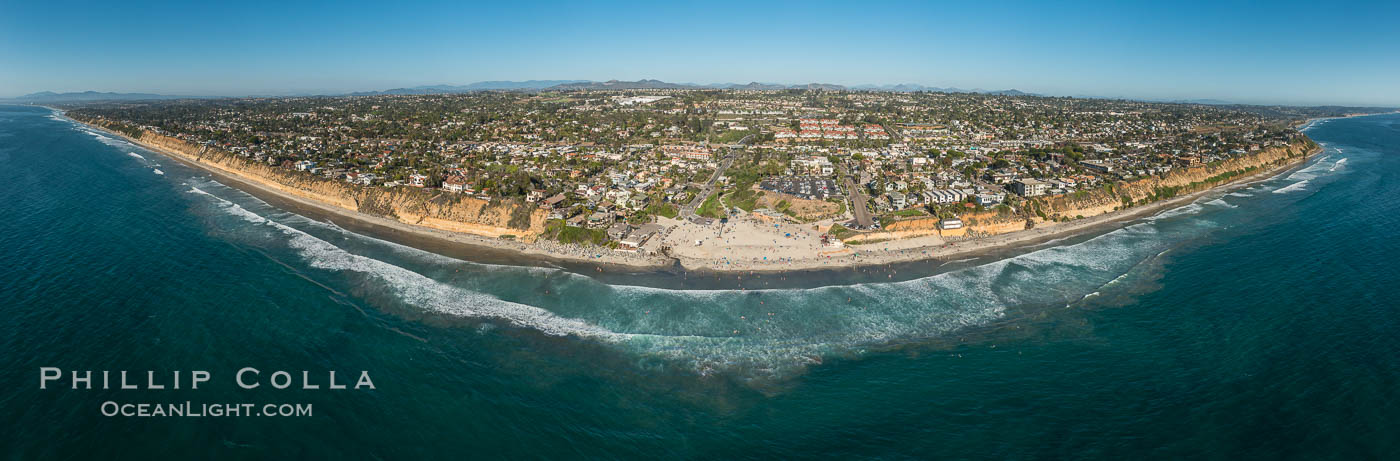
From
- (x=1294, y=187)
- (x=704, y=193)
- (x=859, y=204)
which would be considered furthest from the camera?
(x=1294, y=187)

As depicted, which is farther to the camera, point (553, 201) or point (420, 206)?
point (553, 201)

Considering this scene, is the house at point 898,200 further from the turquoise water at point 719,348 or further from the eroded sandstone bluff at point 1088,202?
the turquoise water at point 719,348

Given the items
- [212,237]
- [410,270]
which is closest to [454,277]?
[410,270]

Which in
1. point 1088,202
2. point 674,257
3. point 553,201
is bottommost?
point 674,257

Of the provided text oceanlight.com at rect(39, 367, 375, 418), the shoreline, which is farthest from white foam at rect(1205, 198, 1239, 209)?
text oceanlight.com at rect(39, 367, 375, 418)

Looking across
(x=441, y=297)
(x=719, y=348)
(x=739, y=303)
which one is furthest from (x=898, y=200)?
(x=441, y=297)

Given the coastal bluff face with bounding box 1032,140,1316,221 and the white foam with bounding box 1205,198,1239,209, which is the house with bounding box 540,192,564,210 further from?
the white foam with bounding box 1205,198,1239,209

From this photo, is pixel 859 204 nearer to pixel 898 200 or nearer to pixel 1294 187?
pixel 898 200

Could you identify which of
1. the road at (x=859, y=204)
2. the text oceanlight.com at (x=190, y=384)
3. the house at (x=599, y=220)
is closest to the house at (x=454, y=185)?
the house at (x=599, y=220)
